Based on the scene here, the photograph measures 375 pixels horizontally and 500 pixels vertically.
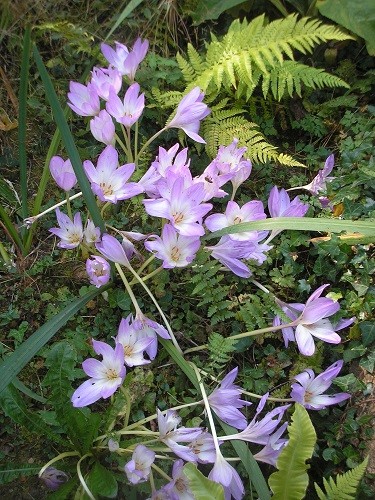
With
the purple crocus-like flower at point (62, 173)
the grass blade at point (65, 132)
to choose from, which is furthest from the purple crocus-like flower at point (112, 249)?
the purple crocus-like flower at point (62, 173)

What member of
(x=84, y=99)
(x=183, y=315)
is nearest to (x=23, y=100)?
(x=84, y=99)

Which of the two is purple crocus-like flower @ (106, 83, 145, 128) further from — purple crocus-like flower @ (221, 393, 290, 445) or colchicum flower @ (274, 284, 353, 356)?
purple crocus-like flower @ (221, 393, 290, 445)

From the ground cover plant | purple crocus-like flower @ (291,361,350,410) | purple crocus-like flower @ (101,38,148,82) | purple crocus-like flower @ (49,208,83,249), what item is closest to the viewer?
the ground cover plant

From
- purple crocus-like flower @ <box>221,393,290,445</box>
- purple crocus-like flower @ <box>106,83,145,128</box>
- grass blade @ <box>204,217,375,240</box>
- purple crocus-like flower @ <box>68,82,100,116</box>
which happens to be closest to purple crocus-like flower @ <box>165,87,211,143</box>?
purple crocus-like flower @ <box>106,83,145,128</box>

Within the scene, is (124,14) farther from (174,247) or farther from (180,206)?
(174,247)

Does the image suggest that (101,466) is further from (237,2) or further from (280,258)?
(237,2)

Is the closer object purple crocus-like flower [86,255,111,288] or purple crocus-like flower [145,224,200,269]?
purple crocus-like flower [145,224,200,269]

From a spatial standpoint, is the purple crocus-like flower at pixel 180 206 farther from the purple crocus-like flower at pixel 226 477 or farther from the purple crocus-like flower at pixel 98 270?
the purple crocus-like flower at pixel 226 477
